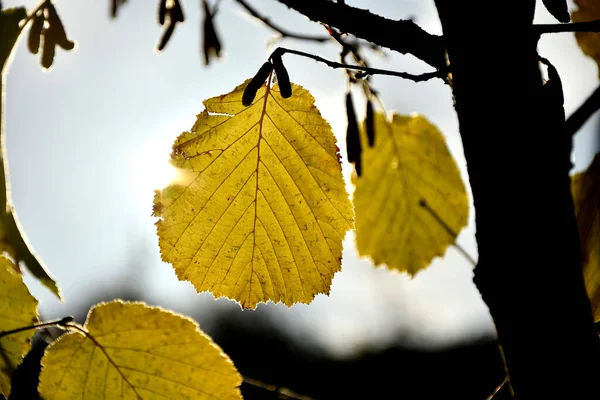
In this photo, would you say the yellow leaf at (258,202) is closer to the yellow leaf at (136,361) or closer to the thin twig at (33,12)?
the yellow leaf at (136,361)

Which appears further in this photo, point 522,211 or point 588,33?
point 588,33

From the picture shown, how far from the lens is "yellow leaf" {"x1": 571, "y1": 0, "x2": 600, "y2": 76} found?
3.61ft

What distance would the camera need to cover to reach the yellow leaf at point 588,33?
3.61 feet

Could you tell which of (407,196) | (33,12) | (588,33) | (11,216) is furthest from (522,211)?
(407,196)

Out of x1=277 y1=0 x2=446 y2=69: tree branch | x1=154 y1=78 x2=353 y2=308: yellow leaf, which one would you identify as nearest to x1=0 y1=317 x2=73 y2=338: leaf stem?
x1=154 y1=78 x2=353 y2=308: yellow leaf

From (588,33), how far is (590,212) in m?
0.37

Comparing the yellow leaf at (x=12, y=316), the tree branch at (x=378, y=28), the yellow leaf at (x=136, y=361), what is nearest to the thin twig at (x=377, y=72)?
the tree branch at (x=378, y=28)

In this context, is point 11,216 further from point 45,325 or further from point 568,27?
point 568,27

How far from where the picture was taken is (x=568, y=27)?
60 cm

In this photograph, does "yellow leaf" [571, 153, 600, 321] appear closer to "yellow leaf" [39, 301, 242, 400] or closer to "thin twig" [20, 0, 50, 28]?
"yellow leaf" [39, 301, 242, 400]

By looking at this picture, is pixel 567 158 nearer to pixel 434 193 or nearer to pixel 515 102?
pixel 515 102

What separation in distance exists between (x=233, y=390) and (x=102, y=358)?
0.27m

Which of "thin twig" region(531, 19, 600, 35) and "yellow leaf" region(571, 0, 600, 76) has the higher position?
"yellow leaf" region(571, 0, 600, 76)

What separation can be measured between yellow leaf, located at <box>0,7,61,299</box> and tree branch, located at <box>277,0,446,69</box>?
1.93 ft
